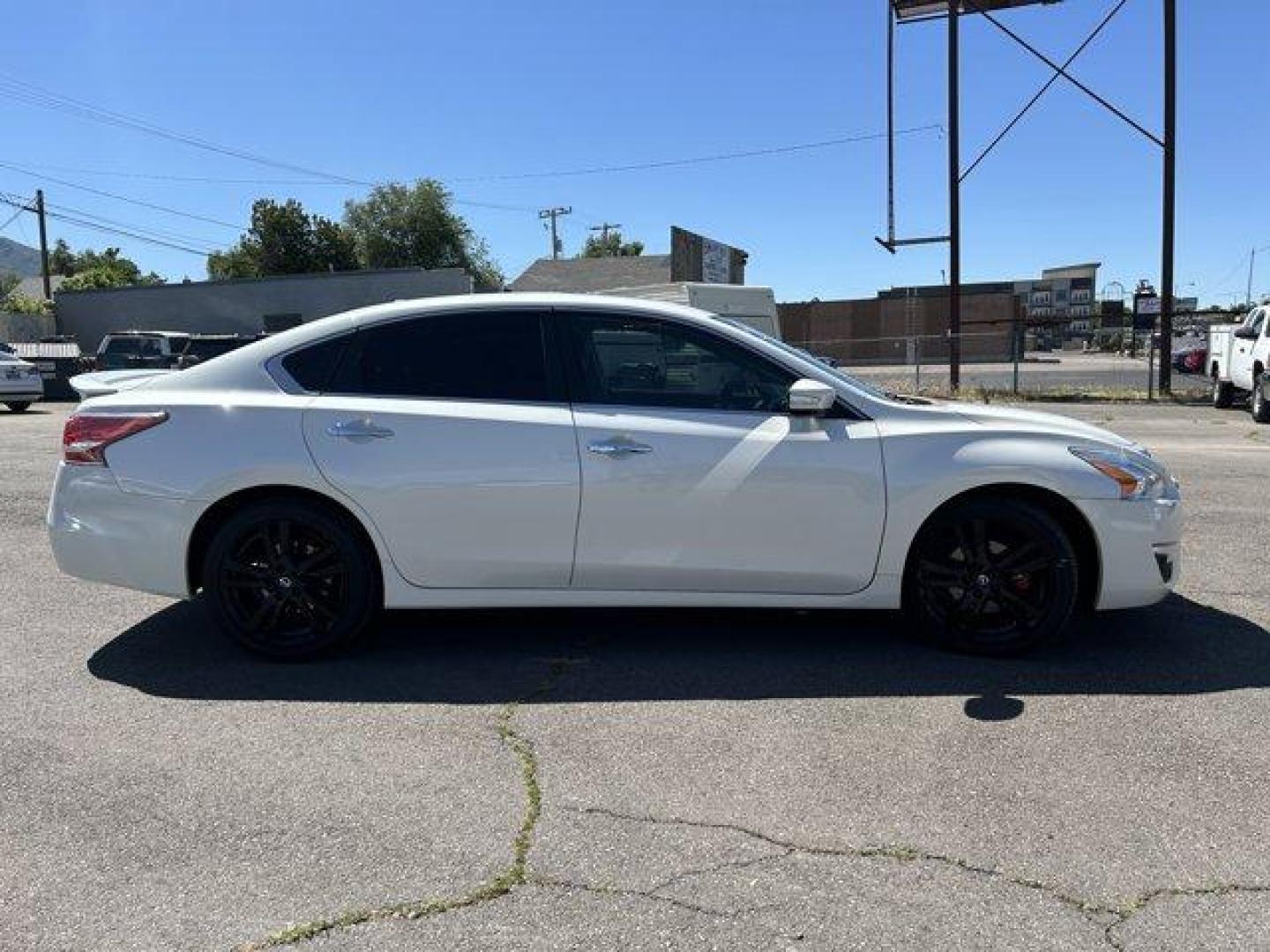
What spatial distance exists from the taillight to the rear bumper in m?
0.05


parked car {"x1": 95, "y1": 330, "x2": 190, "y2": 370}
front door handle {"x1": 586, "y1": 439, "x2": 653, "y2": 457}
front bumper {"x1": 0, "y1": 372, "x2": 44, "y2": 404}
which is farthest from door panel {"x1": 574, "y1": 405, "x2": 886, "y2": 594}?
parked car {"x1": 95, "y1": 330, "x2": 190, "y2": 370}

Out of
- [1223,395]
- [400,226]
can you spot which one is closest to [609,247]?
[400,226]

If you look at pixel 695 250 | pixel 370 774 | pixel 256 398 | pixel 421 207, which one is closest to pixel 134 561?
pixel 256 398

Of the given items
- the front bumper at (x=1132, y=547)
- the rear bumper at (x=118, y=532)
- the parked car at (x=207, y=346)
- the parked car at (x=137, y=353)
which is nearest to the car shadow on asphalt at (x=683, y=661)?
the front bumper at (x=1132, y=547)

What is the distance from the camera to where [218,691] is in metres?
4.34

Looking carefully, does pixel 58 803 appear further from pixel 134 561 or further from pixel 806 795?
pixel 806 795

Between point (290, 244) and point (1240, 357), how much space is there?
53.1m

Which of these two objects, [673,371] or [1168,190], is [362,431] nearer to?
[673,371]

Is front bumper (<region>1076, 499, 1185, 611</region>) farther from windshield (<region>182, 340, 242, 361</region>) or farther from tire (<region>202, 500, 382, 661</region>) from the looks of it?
windshield (<region>182, 340, 242, 361</region>)

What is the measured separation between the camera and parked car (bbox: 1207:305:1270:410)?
661 inches

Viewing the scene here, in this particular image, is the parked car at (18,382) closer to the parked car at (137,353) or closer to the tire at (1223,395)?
the parked car at (137,353)

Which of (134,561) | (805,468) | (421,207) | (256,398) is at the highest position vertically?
(421,207)

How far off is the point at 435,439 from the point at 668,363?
108 cm

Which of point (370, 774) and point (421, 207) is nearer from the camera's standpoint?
point (370, 774)
